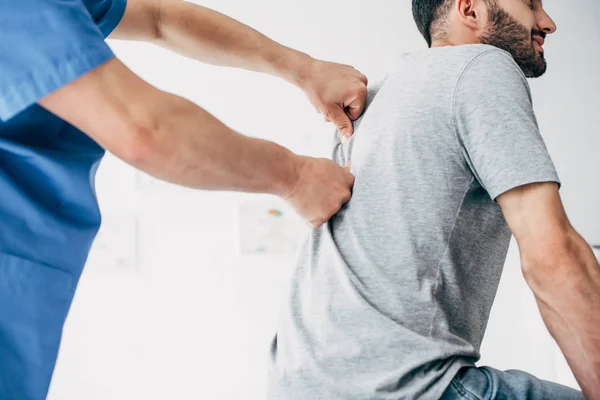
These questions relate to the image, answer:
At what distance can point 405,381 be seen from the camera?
71cm

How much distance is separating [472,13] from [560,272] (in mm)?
597

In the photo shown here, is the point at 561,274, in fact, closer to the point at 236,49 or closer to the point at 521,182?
the point at 521,182

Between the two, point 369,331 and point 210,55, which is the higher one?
point 210,55

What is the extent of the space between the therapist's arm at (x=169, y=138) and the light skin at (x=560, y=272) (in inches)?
12.6

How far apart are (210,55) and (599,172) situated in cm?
190

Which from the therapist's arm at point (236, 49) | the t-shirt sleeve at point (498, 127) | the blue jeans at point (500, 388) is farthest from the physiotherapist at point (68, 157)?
the blue jeans at point (500, 388)

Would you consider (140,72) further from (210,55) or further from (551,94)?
(551,94)

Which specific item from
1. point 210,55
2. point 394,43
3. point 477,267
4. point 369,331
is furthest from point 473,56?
point 394,43

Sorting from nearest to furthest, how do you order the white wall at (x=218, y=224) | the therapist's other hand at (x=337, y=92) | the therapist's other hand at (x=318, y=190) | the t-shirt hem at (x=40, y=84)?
the t-shirt hem at (x=40, y=84)
the therapist's other hand at (x=318, y=190)
the therapist's other hand at (x=337, y=92)
the white wall at (x=218, y=224)

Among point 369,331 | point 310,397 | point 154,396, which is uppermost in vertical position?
point 369,331

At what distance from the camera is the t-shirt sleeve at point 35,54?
0.58 metres

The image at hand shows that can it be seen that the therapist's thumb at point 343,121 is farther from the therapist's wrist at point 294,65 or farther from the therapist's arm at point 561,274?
the therapist's arm at point 561,274

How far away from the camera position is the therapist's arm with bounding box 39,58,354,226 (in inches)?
23.7

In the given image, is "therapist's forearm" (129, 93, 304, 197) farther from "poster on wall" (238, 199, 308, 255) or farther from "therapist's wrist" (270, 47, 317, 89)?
"poster on wall" (238, 199, 308, 255)
